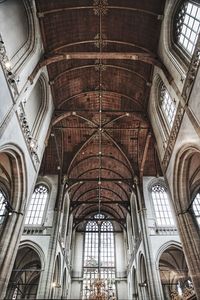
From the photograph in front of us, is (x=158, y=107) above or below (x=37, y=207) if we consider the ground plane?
above

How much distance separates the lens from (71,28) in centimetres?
1388

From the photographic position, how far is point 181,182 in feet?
38.9

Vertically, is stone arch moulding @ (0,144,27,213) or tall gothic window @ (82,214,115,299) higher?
tall gothic window @ (82,214,115,299)

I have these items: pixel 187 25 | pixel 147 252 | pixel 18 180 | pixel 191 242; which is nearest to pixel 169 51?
pixel 187 25

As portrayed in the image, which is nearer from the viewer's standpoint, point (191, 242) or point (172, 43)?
point (191, 242)

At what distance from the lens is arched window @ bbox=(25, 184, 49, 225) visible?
Result: 62.5 feet

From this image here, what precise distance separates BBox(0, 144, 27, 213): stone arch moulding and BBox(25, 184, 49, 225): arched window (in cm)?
855

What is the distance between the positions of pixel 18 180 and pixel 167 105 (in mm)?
10235

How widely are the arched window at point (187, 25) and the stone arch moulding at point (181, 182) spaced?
535 cm

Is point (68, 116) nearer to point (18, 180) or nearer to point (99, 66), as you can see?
point (99, 66)

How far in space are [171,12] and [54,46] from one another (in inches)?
298

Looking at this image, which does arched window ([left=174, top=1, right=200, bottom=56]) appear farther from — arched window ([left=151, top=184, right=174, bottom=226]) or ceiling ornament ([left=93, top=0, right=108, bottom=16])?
arched window ([left=151, top=184, right=174, bottom=226])

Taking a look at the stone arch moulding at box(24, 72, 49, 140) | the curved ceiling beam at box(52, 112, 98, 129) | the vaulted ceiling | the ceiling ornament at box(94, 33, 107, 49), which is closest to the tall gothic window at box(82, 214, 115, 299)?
the vaulted ceiling

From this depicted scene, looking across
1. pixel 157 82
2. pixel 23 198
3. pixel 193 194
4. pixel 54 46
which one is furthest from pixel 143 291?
pixel 54 46
